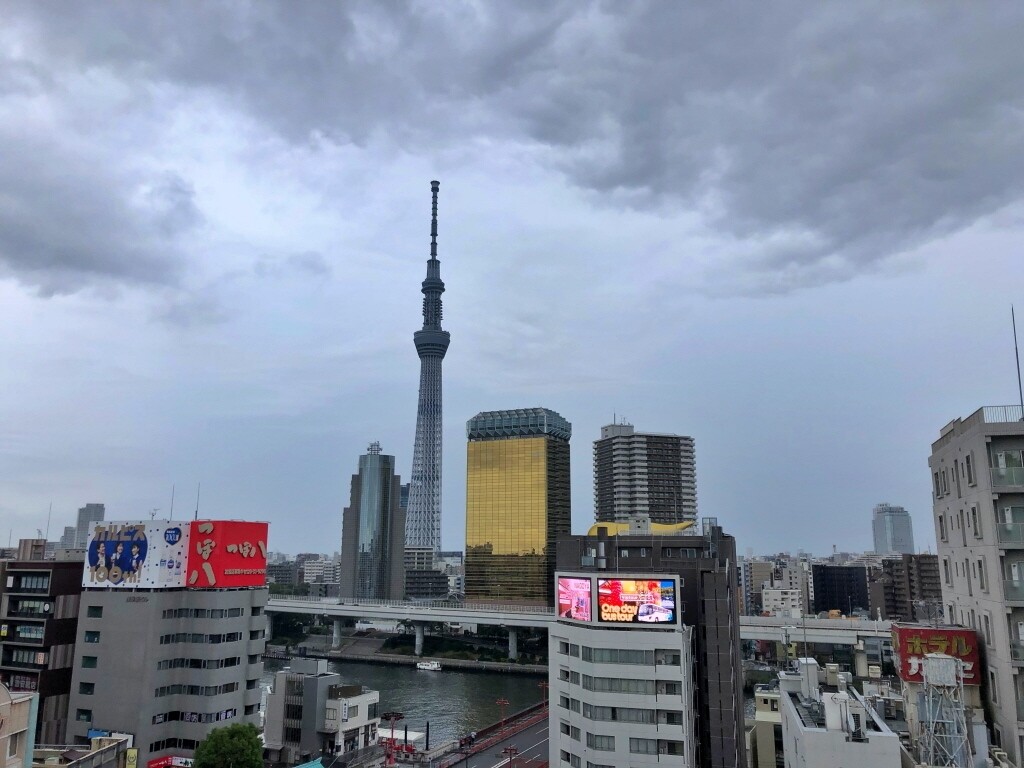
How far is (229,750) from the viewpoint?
3353cm

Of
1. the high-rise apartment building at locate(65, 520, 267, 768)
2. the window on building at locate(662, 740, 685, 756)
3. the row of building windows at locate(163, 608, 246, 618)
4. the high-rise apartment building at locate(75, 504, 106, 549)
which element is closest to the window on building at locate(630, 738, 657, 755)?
the window on building at locate(662, 740, 685, 756)

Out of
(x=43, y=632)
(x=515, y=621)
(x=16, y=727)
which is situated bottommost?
(x=515, y=621)

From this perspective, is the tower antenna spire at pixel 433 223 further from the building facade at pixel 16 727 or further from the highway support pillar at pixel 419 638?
the building facade at pixel 16 727

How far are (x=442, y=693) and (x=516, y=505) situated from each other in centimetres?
5960

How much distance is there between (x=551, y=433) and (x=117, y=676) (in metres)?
104

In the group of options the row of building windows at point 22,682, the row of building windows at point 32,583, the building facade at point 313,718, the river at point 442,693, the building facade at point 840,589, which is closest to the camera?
the row of building windows at point 22,682

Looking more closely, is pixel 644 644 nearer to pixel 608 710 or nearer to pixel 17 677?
pixel 608 710

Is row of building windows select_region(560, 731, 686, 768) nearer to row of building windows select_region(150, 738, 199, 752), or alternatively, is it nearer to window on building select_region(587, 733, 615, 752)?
window on building select_region(587, 733, 615, 752)

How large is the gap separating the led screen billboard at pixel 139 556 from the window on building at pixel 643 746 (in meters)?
26.3

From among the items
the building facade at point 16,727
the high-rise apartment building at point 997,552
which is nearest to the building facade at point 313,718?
the building facade at point 16,727

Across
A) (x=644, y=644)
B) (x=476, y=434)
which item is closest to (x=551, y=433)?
(x=476, y=434)

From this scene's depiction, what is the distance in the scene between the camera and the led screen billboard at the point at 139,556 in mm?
40250

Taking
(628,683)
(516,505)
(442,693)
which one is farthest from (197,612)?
(516,505)

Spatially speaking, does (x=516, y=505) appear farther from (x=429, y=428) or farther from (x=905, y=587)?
(x=905, y=587)
